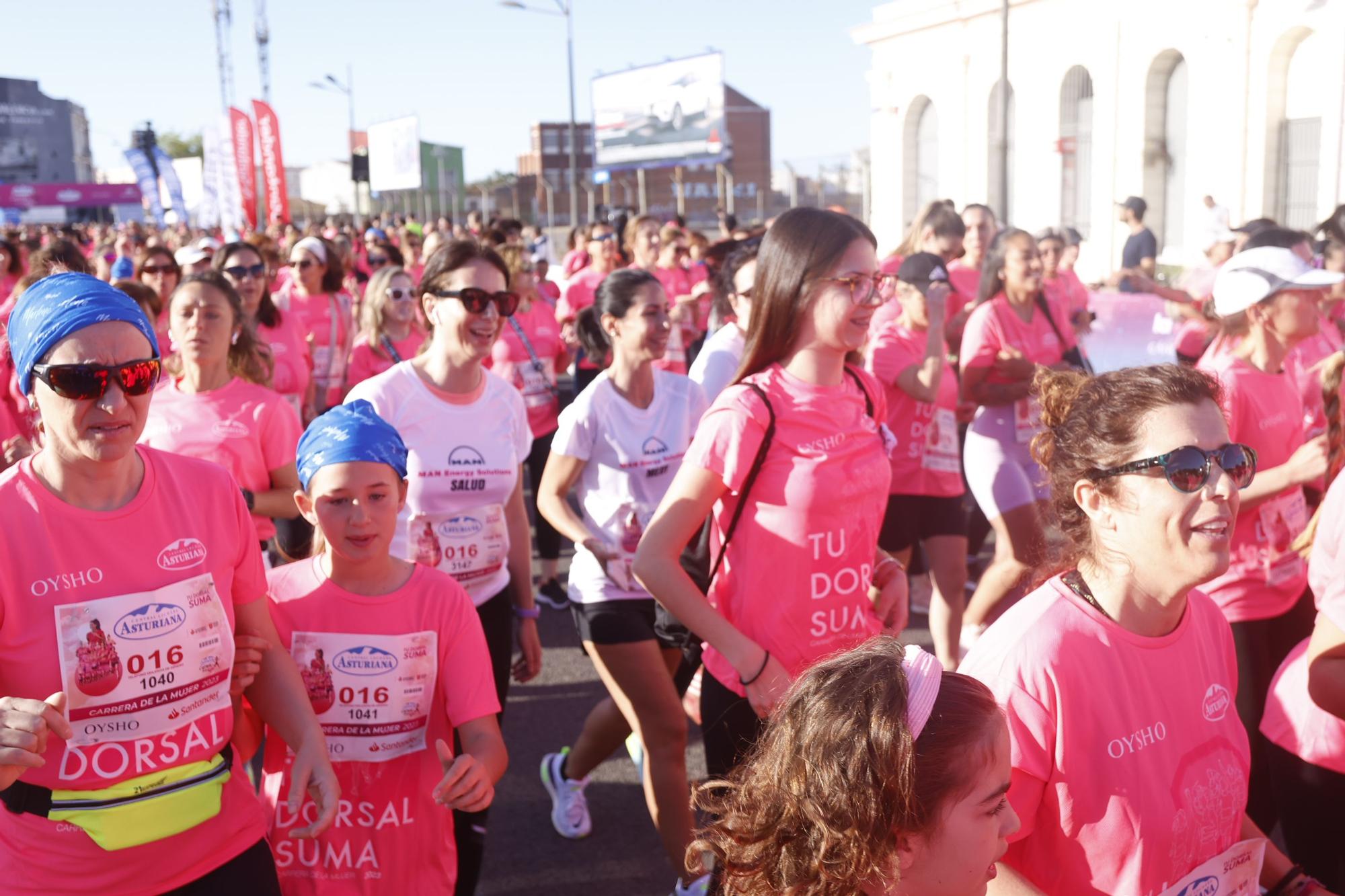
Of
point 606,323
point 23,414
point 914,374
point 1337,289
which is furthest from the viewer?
point 1337,289

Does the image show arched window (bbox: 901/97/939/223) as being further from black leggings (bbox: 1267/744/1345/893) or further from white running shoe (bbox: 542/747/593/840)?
black leggings (bbox: 1267/744/1345/893)

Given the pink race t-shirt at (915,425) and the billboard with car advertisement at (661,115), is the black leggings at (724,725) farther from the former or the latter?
the billboard with car advertisement at (661,115)

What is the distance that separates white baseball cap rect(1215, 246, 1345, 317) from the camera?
404 cm

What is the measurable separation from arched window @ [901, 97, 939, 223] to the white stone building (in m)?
0.04

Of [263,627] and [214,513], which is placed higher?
[214,513]

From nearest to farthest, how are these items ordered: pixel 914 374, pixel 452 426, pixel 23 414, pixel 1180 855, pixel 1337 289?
1. pixel 1180 855
2. pixel 452 426
3. pixel 23 414
4. pixel 914 374
5. pixel 1337 289

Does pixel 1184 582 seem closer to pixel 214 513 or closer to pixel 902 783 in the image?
pixel 902 783

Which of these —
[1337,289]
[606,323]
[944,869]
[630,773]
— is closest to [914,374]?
[606,323]

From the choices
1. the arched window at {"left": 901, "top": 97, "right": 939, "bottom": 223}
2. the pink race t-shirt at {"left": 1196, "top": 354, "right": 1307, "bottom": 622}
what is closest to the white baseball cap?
the pink race t-shirt at {"left": 1196, "top": 354, "right": 1307, "bottom": 622}

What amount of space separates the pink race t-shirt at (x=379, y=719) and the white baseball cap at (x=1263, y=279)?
275 cm

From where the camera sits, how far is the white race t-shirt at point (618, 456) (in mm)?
4184

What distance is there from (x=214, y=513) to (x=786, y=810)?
1.39 meters

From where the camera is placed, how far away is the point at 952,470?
5.71 m

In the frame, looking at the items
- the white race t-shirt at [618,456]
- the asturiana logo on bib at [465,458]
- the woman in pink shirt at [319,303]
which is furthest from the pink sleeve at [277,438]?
the woman in pink shirt at [319,303]
